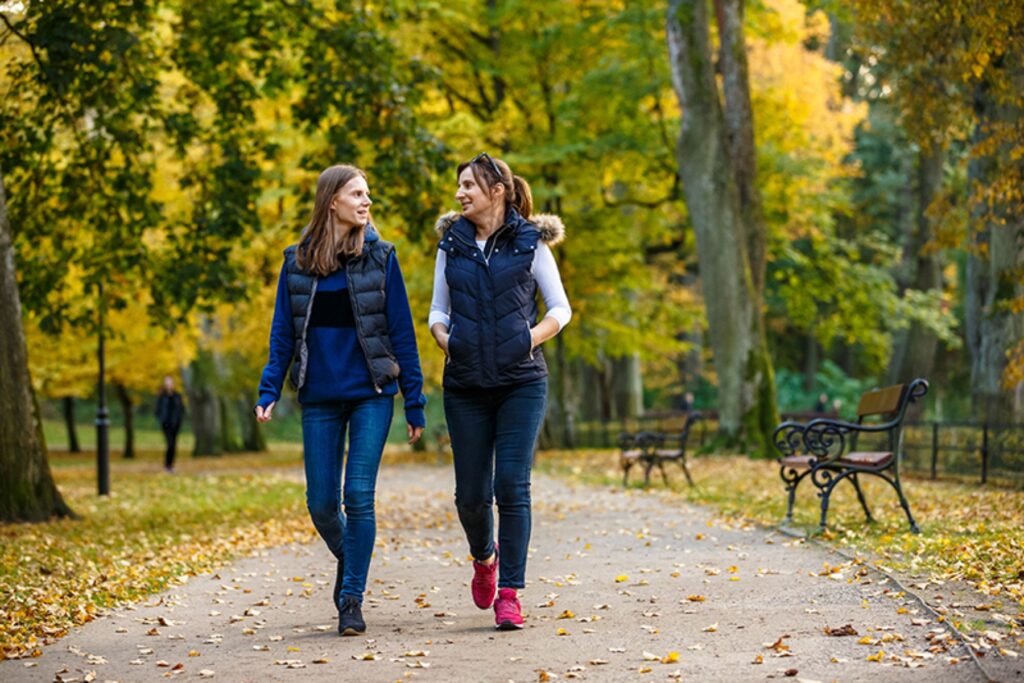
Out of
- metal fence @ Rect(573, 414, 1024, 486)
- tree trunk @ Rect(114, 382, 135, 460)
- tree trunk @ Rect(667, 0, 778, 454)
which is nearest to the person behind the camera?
metal fence @ Rect(573, 414, 1024, 486)

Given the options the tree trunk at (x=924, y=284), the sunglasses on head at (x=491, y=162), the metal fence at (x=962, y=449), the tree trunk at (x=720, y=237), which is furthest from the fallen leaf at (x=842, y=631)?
the tree trunk at (x=924, y=284)

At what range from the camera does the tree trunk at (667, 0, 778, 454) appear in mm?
24219

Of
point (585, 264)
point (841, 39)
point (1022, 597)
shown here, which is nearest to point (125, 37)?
point (1022, 597)

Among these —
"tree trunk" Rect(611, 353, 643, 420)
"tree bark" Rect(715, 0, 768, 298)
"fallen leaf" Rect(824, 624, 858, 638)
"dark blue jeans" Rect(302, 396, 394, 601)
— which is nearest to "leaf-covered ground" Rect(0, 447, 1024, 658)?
"fallen leaf" Rect(824, 624, 858, 638)

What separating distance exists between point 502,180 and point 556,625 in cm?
216

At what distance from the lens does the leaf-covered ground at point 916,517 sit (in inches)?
320

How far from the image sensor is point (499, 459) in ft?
23.0

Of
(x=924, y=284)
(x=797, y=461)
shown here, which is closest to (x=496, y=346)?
(x=797, y=461)

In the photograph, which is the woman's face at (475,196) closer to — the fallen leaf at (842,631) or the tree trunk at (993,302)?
the fallen leaf at (842,631)

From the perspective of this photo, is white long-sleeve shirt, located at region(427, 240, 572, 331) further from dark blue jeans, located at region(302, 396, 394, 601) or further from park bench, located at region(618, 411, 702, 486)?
park bench, located at region(618, 411, 702, 486)

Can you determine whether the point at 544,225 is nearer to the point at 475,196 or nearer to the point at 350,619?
the point at 475,196

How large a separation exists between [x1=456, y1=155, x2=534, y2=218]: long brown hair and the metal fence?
1043 cm

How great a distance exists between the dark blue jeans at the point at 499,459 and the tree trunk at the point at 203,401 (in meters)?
30.9

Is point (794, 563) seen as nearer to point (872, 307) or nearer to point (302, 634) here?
point (302, 634)
